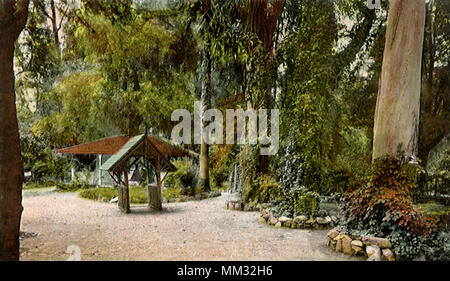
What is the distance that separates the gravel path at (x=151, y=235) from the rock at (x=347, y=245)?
11 centimetres

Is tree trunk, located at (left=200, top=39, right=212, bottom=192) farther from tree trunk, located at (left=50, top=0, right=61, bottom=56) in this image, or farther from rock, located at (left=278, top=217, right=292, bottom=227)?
tree trunk, located at (left=50, top=0, right=61, bottom=56)

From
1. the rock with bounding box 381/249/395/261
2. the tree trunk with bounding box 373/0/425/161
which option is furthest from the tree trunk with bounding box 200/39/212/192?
the rock with bounding box 381/249/395/261

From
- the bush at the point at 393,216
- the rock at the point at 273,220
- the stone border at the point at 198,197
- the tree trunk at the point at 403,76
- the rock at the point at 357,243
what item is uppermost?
the tree trunk at the point at 403,76

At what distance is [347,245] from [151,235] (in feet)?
9.12

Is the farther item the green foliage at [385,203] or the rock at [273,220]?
the rock at [273,220]

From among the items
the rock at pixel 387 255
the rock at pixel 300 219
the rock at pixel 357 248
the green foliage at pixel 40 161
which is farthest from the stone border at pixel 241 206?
the green foliage at pixel 40 161

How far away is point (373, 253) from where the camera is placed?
389cm

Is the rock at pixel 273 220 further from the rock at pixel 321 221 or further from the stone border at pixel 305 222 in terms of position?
the rock at pixel 321 221

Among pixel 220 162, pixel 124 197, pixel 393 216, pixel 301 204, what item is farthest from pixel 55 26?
pixel 220 162

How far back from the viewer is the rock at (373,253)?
383 cm

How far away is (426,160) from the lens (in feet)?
18.4

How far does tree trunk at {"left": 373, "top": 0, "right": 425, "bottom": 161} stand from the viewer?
4379 millimetres

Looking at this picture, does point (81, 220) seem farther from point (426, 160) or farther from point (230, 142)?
point (426, 160)

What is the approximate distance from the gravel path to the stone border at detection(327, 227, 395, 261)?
0.13 metres
